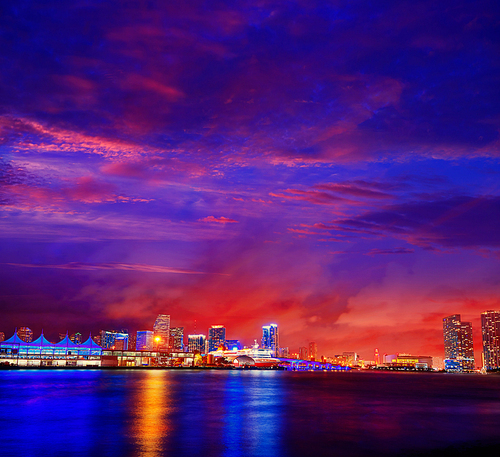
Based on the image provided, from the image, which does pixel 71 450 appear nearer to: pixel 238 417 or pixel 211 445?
pixel 211 445

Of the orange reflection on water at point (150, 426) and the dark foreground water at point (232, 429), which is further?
the dark foreground water at point (232, 429)

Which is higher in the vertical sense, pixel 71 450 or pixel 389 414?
pixel 71 450

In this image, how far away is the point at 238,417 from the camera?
4453 cm

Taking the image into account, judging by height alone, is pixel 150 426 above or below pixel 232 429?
above

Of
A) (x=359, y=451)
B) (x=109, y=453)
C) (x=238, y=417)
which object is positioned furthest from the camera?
(x=238, y=417)

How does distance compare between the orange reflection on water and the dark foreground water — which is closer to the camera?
the orange reflection on water

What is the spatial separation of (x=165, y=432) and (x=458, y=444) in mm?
21445

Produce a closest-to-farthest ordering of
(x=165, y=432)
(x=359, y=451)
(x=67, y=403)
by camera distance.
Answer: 1. (x=359, y=451)
2. (x=165, y=432)
3. (x=67, y=403)

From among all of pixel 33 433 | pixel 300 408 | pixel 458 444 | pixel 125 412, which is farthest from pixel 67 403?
pixel 458 444

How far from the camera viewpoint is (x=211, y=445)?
29.4m

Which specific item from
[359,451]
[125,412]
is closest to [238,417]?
[125,412]

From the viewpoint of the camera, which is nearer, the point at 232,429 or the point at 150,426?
the point at 232,429

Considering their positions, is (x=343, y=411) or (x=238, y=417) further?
(x=343, y=411)

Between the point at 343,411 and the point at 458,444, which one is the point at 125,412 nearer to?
the point at 343,411
